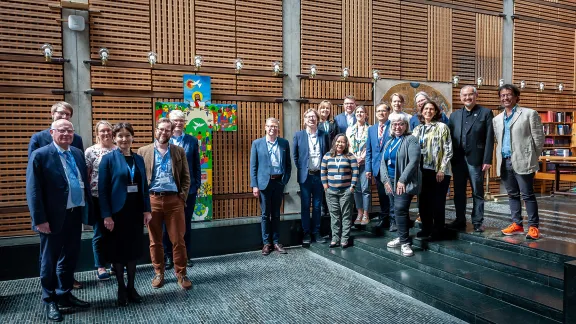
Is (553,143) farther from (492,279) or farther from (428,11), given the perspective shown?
(492,279)

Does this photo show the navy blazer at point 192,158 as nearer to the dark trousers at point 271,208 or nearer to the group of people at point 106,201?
the group of people at point 106,201

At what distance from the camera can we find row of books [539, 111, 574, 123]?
29.9 ft

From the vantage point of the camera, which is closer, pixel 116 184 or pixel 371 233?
pixel 116 184

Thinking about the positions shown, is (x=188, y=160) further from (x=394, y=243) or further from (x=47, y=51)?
(x=394, y=243)

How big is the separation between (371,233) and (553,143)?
6126 mm

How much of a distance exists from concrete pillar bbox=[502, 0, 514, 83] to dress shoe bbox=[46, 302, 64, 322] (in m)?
8.84

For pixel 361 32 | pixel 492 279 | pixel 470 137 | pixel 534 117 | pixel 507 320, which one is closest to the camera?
pixel 507 320

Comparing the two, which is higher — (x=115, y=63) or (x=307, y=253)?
(x=115, y=63)

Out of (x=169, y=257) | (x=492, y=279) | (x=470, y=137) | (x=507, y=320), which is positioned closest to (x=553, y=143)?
(x=470, y=137)

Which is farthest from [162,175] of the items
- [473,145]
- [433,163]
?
[473,145]

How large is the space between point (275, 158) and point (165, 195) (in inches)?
67.7

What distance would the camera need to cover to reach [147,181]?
3.87m

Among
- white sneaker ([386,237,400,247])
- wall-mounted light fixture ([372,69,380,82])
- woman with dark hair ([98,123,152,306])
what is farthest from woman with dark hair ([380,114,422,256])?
wall-mounted light fixture ([372,69,380,82])

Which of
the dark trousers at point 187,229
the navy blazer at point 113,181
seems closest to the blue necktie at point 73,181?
the navy blazer at point 113,181
